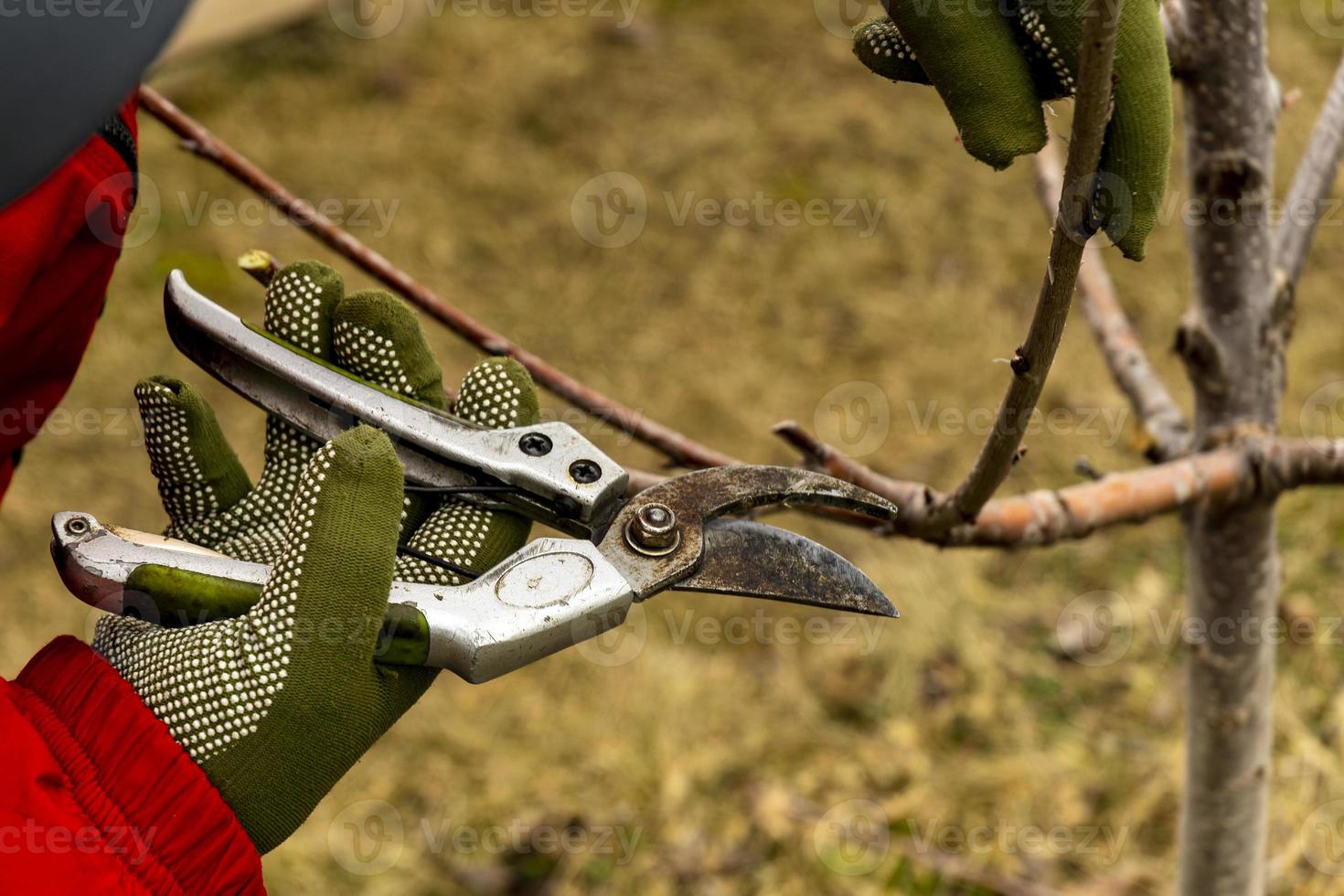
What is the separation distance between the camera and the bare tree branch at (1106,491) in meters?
1.49

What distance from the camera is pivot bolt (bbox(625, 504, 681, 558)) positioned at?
123cm

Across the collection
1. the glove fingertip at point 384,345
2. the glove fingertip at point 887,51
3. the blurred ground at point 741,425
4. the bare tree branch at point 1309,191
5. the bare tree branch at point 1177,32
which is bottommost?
the blurred ground at point 741,425

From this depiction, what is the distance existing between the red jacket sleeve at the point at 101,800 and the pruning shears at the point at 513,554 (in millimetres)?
108

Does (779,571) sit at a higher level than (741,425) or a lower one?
higher

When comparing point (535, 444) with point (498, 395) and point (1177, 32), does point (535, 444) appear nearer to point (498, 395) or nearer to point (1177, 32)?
point (498, 395)

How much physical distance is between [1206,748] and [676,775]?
1152mm

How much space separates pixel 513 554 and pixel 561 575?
0.06 meters

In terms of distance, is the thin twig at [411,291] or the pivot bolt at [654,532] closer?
the pivot bolt at [654,532]

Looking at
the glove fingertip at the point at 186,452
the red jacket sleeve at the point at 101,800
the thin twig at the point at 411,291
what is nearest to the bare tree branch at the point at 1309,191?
the thin twig at the point at 411,291

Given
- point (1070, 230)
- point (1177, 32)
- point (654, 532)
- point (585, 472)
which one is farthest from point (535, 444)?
point (1177, 32)

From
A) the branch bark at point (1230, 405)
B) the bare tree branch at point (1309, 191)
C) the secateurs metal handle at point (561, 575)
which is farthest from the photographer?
the bare tree branch at point (1309, 191)

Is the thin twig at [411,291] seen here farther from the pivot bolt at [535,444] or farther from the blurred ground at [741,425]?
the blurred ground at [741,425]

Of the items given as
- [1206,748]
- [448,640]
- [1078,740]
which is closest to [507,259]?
[1078,740]

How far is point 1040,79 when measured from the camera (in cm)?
107
